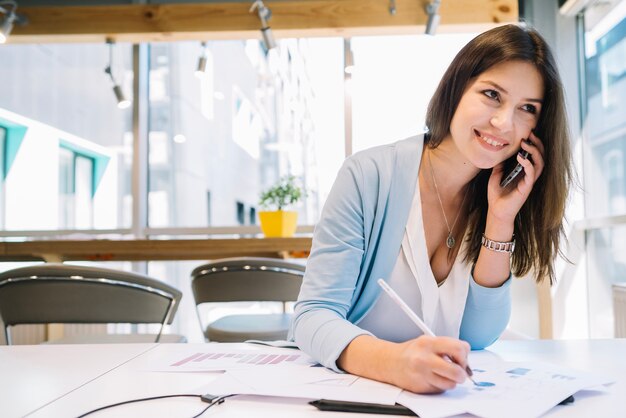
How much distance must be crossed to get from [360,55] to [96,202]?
7.14 feet

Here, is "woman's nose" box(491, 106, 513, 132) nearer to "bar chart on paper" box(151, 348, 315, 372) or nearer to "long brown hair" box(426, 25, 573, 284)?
"long brown hair" box(426, 25, 573, 284)

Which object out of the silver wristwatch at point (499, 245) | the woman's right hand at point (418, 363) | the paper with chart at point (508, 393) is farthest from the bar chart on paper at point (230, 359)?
the silver wristwatch at point (499, 245)

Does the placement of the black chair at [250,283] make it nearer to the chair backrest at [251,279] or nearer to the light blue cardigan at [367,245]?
the chair backrest at [251,279]

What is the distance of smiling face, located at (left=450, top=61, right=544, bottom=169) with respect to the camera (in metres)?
1.10

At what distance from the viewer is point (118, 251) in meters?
2.86

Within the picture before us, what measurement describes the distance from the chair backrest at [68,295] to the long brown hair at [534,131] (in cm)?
97

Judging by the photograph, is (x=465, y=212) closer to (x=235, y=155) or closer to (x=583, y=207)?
(x=583, y=207)

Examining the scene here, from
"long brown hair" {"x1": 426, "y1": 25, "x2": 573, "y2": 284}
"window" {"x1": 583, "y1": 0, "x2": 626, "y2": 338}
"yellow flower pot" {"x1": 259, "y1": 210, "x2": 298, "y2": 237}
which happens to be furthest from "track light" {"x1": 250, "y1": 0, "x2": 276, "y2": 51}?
"long brown hair" {"x1": 426, "y1": 25, "x2": 573, "y2": 284}

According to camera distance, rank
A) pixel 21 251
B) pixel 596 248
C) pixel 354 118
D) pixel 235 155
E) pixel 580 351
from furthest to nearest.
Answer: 1. pixel 235 155
2. pixel 354 118
3. pixel 596 248
4. pixel 21 251
5. pixel 580 351

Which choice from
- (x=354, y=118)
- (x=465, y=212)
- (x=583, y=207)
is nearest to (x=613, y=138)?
(x=583, y=207)

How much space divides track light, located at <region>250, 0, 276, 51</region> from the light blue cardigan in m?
2.26

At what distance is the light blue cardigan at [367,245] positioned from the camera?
1013 mm

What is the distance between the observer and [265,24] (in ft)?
10.8

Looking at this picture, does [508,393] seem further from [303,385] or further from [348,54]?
[348,54]
